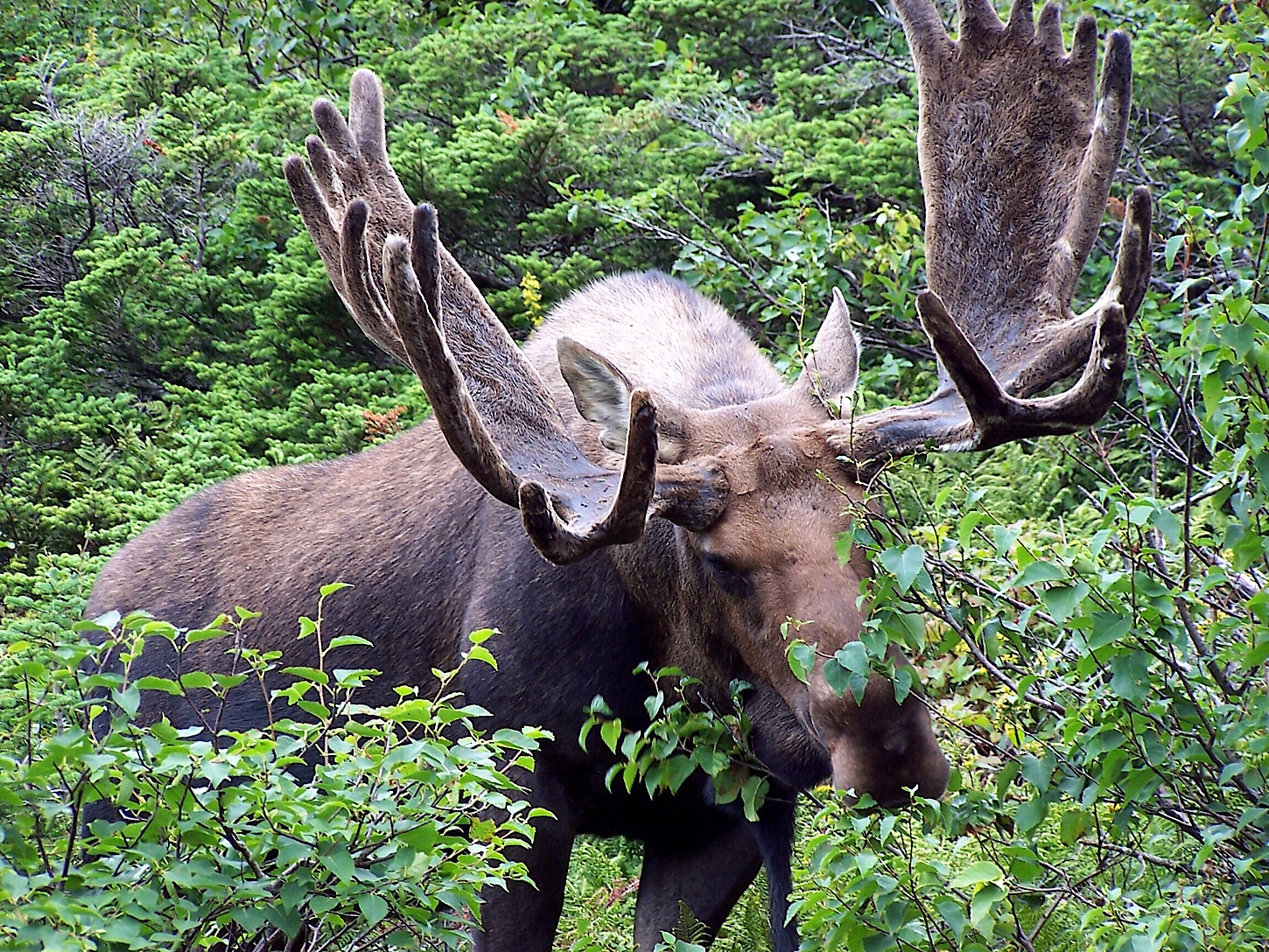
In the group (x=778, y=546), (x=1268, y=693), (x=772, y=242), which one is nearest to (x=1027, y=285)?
(x=778, y=546)

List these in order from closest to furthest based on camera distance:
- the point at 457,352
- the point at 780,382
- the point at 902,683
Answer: the point at 902,683
the point at 457,352
the point at 780,382

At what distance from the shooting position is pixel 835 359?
4629 millimetres

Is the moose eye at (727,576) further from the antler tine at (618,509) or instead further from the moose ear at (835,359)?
the moose ear at (835,359)

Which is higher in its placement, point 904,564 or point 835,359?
point 904,564

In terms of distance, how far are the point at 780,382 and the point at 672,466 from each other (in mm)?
1007

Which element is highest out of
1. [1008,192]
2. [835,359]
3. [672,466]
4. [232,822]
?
[1008,192]

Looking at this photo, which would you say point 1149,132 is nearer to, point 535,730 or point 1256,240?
point 1256,240

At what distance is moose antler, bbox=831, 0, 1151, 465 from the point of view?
4109mm

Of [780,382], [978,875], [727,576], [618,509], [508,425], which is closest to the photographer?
[978,875]

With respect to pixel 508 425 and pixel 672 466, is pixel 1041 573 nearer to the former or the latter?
pixel 672 466

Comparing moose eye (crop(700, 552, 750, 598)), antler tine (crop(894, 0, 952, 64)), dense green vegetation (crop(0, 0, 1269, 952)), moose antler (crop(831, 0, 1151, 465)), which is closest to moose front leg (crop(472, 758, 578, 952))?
dense green vegetation (crop(0, 0, 1269, 952))

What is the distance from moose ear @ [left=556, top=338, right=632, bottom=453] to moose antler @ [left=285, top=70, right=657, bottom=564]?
121 millimetres

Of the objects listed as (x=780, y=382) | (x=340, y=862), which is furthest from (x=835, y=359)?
(x=340, y=862)

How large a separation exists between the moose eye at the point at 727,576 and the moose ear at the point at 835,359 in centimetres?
63
